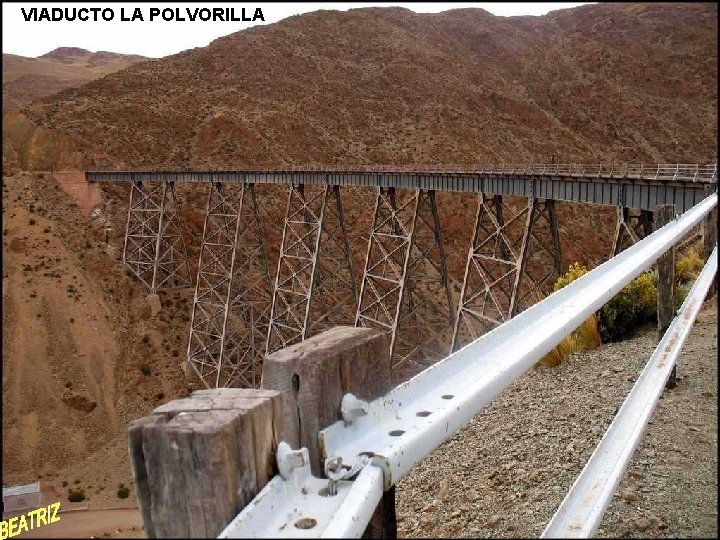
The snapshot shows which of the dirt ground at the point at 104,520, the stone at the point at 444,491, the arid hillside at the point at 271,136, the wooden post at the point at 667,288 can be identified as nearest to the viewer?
the stone at the point at 444,491

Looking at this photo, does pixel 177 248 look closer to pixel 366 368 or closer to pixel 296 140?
pixel 296 140

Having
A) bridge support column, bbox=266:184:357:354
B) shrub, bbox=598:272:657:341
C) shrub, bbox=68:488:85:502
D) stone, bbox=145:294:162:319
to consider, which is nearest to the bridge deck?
bridge support column, bbox=266:184:357:354

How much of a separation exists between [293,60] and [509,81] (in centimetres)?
2160

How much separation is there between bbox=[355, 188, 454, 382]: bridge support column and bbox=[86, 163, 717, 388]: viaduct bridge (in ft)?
0.33

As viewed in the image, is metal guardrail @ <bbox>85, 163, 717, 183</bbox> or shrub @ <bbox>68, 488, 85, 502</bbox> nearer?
metal guardrail @ <bbox>85, 163, 717, 183</bbox>

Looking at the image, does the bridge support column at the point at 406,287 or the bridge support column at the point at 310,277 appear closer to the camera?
the bridge support column at the point at 406,287

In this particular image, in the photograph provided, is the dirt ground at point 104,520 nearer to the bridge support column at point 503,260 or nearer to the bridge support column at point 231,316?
the bridge support column at point 231,316

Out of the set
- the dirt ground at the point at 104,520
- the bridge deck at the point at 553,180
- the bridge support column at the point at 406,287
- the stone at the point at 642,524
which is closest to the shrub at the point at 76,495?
the dirt ground at the point at 104,520

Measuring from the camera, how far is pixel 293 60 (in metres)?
53.8

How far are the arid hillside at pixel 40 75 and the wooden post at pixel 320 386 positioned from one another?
196ft

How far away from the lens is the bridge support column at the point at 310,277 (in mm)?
19594

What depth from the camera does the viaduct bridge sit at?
13484mm

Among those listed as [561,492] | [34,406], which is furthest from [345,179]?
[561,492]

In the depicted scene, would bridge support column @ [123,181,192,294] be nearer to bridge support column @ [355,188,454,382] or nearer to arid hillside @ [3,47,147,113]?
bridge support column @ [355,188,454,382]
